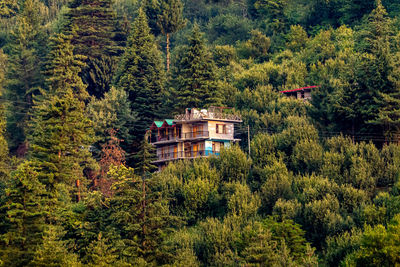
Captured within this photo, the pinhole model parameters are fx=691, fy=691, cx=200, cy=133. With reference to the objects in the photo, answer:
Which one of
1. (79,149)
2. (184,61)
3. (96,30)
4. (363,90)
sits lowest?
(79,149)

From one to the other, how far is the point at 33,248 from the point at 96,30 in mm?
57221

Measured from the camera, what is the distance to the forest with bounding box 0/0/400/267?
63844 millimetres

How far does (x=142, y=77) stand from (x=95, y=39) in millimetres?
18917

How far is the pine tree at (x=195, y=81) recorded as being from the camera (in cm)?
9212

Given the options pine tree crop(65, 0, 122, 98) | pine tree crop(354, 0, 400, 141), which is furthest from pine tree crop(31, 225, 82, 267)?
Answer: pine tree crop(65, 0, 122, 98)

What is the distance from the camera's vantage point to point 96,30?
4569 inches

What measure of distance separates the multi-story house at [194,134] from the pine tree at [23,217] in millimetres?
21225

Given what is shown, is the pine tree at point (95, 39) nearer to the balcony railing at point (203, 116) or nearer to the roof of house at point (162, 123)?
the roof of house at point (162, 123)

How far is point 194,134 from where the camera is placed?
88562 mm

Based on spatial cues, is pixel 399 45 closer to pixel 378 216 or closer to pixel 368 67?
pixel 368 67

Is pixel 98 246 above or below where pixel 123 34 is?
below

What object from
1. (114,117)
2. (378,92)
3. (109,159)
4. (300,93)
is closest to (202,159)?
(109,159)

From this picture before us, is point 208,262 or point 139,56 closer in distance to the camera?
point 208,262

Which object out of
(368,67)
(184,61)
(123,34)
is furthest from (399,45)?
(123,34)
